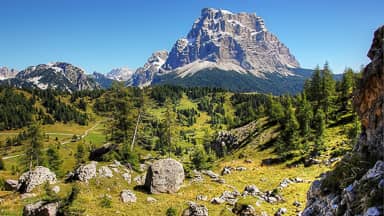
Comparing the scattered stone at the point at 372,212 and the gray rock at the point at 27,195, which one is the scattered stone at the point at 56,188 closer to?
the gray rock at the point at 27,195

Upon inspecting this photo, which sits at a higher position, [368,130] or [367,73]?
[367,73]

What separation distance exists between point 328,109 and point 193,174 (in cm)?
5107

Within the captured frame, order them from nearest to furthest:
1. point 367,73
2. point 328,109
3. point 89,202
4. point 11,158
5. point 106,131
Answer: point 367,73
point 89,202
point 106,131
point 328,109
point 11,158

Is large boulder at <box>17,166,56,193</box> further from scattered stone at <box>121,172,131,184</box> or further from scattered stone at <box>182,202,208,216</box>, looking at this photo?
scattered stone at <box>182,202,208,216</box>

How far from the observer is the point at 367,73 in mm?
14961

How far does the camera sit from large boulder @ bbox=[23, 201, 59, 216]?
84.7 feet

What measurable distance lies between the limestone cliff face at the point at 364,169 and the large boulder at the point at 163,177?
27.1 metres

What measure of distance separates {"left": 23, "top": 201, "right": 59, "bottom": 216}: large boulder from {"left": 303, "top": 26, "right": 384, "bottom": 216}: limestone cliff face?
2139cm

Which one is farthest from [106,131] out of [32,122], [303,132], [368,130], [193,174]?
[368,130]

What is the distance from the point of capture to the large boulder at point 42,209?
25.8 metres

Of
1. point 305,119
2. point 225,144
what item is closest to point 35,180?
point 305,119

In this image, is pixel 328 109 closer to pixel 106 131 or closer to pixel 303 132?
pixel 303 132

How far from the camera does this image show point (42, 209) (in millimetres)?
26188

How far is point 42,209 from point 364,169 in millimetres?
25824
